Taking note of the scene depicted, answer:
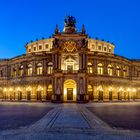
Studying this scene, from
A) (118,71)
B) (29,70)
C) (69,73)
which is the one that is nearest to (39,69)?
(29,70)

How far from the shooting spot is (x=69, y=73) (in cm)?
6309

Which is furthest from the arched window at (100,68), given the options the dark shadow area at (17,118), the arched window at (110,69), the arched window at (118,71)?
the dark shadow area at (17,118)

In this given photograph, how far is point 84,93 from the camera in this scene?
62.4 meters

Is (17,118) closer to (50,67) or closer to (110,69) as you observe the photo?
(50,67)

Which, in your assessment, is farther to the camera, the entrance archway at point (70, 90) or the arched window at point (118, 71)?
the arched window at point (118, 71)

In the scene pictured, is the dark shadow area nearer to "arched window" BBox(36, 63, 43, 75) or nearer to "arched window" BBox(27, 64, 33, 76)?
"arched window" BBox(36, 63, 43, 75)

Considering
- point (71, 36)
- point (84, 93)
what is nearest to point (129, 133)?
point (84, 93)

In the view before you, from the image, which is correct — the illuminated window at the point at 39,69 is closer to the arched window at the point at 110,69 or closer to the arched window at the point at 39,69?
the arched window at the point at 39,69

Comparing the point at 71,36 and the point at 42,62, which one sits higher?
the point at 71,36

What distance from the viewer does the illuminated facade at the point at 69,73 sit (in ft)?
209

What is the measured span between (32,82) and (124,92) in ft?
106

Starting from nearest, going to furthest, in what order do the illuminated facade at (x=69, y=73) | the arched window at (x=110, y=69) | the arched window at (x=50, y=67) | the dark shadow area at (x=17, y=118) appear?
the dark shadow area at (x=17, y=118)
the illuminated facade at (x=69, y=73)
the arched window at (x=50, y=67)
the arched window at (x=110, y=69)

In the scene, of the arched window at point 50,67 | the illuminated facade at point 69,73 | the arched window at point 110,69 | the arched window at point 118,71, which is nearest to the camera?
the illuminated facade at point 69,73

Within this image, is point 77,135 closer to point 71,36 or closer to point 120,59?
point 71,36
